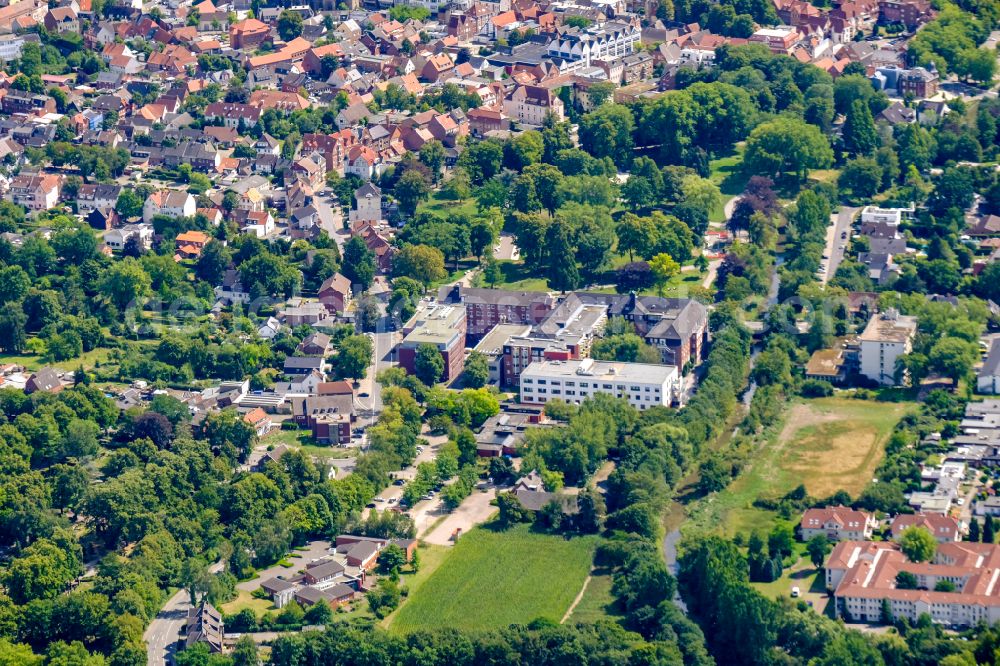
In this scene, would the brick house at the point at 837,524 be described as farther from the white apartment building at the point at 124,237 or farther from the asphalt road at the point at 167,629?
the white apartment building at the point at 124,237

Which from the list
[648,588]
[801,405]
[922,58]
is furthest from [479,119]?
[648,588]

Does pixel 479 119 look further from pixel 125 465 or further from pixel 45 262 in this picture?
pixel 125 465

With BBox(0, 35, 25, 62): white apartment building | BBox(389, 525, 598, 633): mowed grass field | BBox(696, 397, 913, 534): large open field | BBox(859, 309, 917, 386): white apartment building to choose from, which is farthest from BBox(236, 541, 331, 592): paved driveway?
BBox(0, 35, 25, 62): white apartment building

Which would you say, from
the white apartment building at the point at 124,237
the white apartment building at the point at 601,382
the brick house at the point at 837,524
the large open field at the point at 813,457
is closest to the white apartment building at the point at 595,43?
the white apartment building at the point at 124,237

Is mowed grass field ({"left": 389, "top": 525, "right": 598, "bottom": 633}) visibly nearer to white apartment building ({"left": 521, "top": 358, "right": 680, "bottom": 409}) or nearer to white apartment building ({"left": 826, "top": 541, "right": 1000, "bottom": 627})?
white apartment building ({"left": 826, "top": 541, "right": 1000, "bottom": 627})

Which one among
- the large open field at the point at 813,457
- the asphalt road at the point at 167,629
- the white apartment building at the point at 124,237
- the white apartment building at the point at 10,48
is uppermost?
the white apartment building at the point at 10,48
